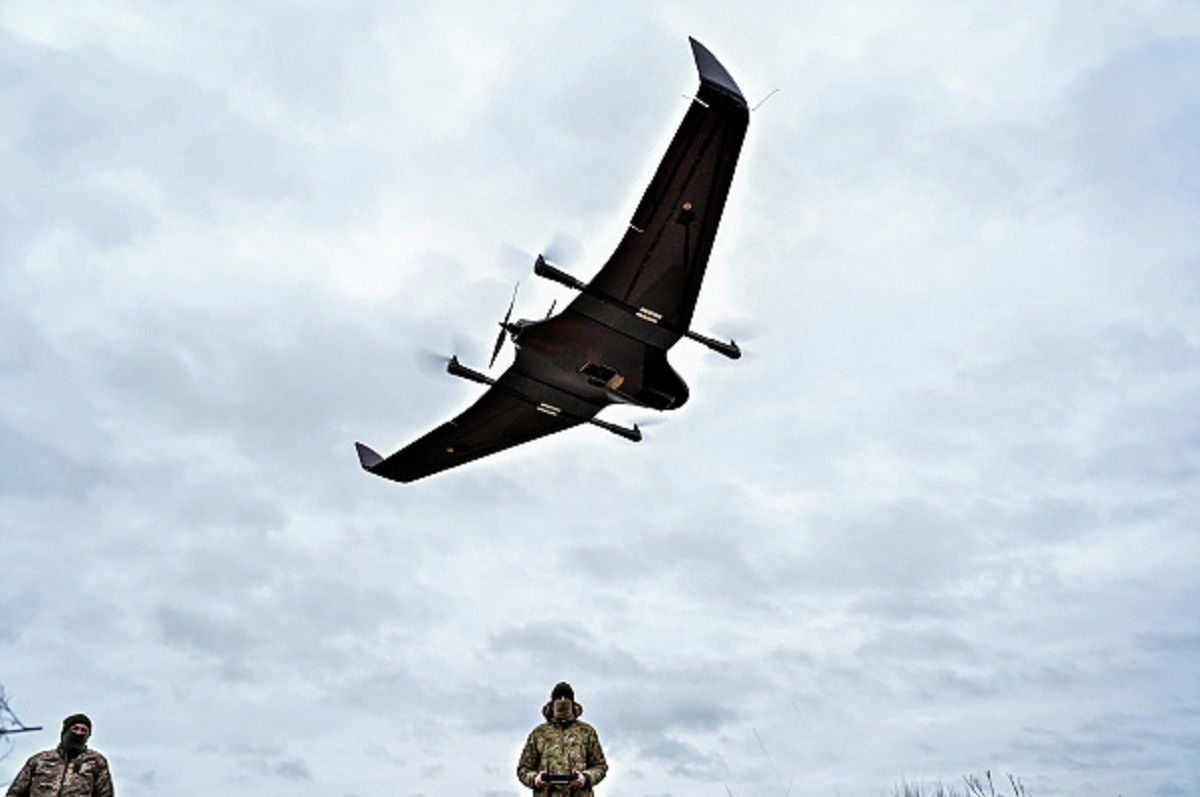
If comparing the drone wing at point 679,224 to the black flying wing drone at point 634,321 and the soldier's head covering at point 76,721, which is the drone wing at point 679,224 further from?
the soldier's head covering at point 76,721

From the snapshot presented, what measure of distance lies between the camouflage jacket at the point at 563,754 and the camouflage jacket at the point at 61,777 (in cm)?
584

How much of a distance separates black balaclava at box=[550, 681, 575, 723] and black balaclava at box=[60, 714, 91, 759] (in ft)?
21.3

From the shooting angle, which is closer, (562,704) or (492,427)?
(562,704)

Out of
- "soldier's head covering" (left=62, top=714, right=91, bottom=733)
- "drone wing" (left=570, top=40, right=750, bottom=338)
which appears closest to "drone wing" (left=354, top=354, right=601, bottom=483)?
"drone wing" (left=570, top=40, right=750, bottom=338)

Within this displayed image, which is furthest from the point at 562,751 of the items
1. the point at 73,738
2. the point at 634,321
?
the point at 634,321

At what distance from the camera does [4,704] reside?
23.7 metres

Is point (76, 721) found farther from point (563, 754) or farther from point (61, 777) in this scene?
point (563, 754)

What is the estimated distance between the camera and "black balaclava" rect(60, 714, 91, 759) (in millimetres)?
14531

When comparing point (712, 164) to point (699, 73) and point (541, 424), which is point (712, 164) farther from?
point (541, 424)

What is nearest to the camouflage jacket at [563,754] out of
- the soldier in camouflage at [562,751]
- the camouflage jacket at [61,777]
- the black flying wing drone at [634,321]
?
the soldier in camouflage at [562,751]

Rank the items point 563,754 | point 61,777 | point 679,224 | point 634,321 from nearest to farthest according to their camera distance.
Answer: point 563,754 < point 61,777 < point 679,224 < point 634,321

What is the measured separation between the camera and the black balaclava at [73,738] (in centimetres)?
1453

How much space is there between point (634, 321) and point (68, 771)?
25.0 meters

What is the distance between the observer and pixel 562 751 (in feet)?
46.3
